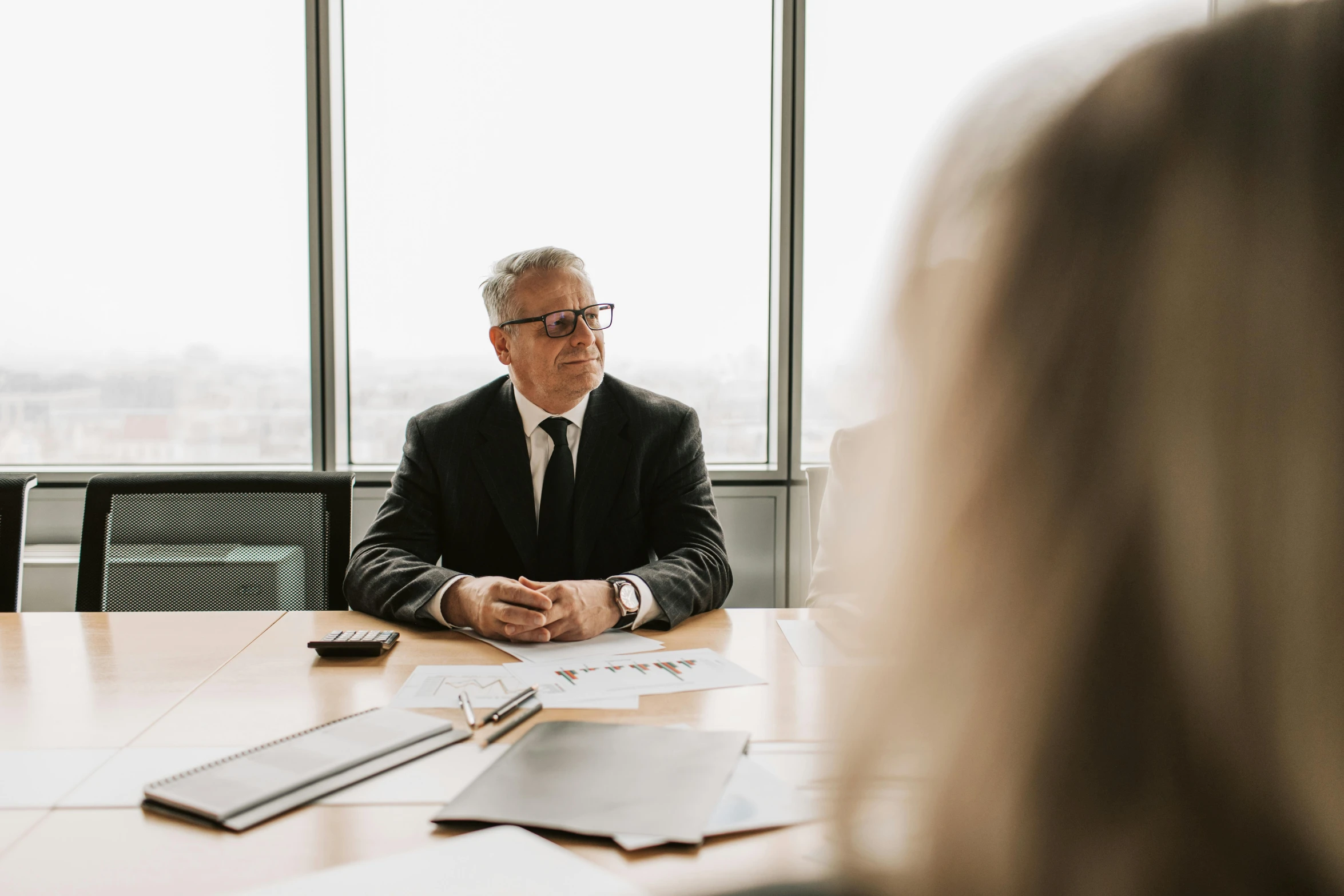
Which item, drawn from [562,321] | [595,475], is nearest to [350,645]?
[595,475]

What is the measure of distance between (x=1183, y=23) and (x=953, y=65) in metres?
1.89

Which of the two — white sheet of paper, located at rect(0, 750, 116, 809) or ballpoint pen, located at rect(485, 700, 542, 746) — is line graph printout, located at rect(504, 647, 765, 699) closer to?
ballpoint pen, located at rect(485, 700, 542, 746)

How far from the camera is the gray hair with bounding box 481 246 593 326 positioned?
81.5 inches

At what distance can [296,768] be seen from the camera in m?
0.92

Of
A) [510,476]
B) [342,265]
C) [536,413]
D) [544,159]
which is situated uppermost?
[544,159]

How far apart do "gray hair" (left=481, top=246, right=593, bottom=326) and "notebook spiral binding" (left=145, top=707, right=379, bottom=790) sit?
123 centimetres

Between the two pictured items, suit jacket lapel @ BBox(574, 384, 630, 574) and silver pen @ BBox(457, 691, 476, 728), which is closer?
silver pen @ BBox(457, 691, 476, 728)

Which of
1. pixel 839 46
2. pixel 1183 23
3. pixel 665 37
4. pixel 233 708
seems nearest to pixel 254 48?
pixel 665 37

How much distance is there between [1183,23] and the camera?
0.35m

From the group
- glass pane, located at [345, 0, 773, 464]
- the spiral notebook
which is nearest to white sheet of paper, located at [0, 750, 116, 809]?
the spiral notebook

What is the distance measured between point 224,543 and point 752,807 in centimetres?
145

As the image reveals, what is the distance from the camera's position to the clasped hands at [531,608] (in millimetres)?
1429

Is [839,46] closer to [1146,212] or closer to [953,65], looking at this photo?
[953,65]

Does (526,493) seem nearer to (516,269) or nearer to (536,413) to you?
(536,413)
